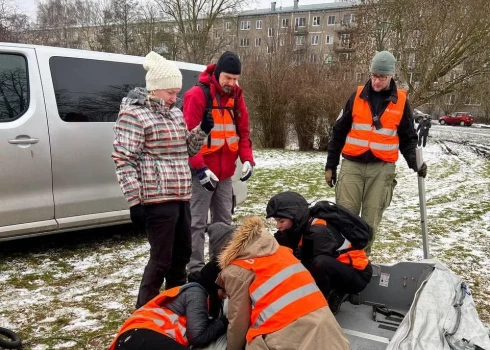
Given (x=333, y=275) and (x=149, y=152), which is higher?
(x=149, y=152)

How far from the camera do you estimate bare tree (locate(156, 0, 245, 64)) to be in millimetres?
28906

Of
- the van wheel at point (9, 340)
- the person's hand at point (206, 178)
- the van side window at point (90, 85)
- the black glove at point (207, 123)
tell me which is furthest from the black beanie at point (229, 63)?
the van wheel at point (9, 340)

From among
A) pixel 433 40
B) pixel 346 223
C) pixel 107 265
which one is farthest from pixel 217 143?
pixel 433 40

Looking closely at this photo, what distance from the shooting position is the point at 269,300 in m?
2.04

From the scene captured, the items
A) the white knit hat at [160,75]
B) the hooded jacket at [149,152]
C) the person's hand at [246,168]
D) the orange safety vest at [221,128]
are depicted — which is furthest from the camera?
the person's hand at [246,168]

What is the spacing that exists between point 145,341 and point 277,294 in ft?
2.33

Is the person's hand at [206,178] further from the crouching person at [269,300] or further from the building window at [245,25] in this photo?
the building window at [245,25]

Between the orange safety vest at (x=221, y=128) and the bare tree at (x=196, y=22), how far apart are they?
26.3 meters

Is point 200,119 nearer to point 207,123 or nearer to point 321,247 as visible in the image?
point 207,123

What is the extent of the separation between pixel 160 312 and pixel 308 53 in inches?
695

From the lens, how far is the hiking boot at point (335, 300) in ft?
9.23

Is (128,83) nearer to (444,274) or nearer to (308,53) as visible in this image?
(444,274)

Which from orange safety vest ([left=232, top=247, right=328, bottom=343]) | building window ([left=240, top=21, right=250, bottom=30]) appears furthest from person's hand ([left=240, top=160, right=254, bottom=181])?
building window ([left=240, top=21, right=250, bottom=30])

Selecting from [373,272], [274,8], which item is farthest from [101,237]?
[274,8]
